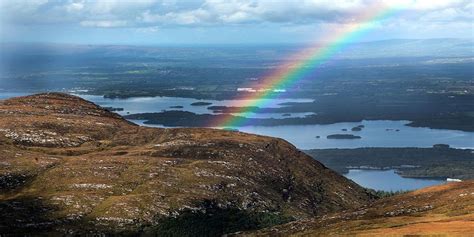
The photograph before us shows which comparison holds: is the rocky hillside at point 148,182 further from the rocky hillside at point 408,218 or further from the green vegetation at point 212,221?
the rocky hillside at point 408,218

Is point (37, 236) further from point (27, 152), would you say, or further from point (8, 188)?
point (27, 152)

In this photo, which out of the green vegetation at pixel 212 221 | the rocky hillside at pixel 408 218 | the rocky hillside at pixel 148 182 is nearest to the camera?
the rocky hillside at pixel 408 218

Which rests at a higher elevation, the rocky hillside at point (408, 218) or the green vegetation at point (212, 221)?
the rocky hillside at point (408, 218)

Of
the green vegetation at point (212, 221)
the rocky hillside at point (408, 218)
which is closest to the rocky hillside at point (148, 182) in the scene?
the green vegetation at point (212, 221)

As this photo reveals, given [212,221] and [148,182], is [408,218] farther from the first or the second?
[148,182]

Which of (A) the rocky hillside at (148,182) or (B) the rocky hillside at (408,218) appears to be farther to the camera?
(A) the rocky hillside at (148,182)

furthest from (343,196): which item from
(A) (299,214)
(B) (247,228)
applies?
(B) (247,228)
